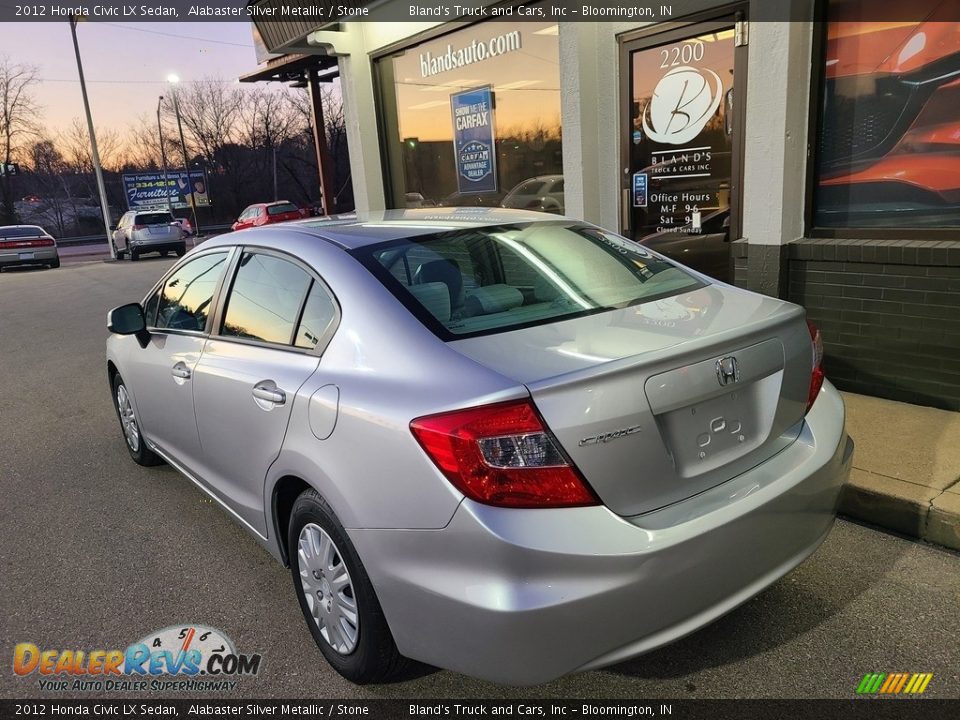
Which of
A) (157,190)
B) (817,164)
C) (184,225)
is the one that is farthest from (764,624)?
(157,190)

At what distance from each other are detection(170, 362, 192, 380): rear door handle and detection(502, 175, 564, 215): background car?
4.95m

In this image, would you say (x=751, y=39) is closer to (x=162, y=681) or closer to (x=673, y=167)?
(x=673, y=167)

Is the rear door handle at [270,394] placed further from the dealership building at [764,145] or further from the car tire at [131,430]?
the car tire at [131,430]

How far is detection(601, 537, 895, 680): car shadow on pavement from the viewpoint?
2.53 metres

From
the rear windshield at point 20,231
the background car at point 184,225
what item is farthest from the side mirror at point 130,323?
the background car at point 184,225

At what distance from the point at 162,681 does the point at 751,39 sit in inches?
208

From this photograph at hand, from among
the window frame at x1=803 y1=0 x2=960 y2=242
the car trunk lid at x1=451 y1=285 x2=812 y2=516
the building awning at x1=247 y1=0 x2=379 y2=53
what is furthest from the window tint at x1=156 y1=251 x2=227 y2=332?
the building awning at x1=247 y1=0 x2=379 y2=53

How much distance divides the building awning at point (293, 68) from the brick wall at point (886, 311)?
366 inches

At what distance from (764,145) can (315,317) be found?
3.90 meters

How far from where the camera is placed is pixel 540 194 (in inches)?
322

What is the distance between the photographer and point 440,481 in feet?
6.49

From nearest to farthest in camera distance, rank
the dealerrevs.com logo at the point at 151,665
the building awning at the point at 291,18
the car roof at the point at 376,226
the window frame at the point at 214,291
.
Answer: the dealerrevs.com logo at the point at 151,665, the car roof at the point at 376,226, the window frame at the point at 214,291, the building awning at the point at 291,18

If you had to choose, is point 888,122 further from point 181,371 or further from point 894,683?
point 181,371

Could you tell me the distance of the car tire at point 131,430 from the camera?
460 cm
